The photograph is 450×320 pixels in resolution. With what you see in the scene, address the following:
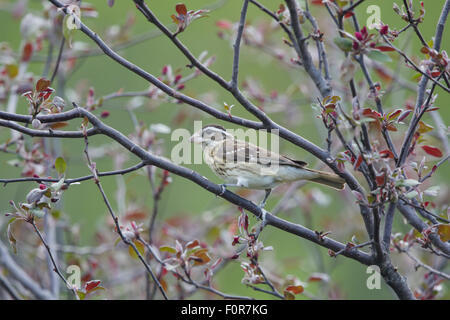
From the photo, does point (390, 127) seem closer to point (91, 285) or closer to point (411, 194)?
point (411, 194)

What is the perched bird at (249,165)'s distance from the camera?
2697 millimetres

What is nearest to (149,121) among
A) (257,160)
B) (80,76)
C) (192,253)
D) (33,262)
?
(80,76)

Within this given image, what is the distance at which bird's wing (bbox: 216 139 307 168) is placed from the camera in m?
2.86

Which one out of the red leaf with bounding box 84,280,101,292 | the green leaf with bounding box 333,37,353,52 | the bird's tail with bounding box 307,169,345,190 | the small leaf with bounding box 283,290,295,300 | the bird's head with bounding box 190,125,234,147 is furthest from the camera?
the bird's head with bounding box 190,125,234,147

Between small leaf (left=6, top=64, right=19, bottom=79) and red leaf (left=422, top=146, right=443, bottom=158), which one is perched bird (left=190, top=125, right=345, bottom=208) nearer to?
red leaf (left=422, top=146, right=443, bottom=158)

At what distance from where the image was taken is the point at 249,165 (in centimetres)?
285

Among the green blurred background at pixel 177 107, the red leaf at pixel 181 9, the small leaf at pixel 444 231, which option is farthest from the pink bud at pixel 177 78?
the green blurred background at pixel 177 107

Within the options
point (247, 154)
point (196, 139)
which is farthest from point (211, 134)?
point (247, 154)

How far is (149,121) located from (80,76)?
3.18ft

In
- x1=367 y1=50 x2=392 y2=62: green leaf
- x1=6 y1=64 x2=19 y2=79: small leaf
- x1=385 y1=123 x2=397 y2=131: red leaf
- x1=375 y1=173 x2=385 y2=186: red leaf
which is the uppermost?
x1=6 y1=64 x2=19 y2=79: small leaf

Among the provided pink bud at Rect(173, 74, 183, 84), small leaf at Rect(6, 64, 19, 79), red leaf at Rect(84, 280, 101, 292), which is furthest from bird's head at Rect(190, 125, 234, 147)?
red leaf at Rect(84, 280, 101, 292)

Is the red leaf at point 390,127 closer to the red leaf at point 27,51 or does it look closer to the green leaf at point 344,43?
the green leaf at point 344,43

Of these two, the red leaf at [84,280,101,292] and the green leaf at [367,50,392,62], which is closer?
the green leaf at [367,50,392,62]

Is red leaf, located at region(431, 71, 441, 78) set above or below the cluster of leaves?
above
